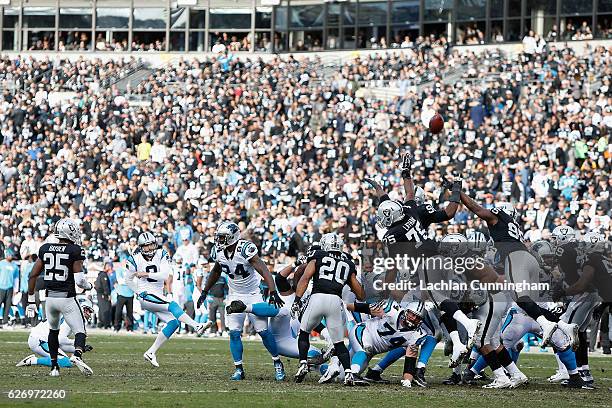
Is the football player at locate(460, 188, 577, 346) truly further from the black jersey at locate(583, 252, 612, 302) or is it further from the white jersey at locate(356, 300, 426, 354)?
the white jersey at locate(356, 300, 426, 354)

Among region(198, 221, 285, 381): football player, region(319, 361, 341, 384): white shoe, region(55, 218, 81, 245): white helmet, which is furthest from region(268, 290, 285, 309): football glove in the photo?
region(55, 218, 81, 245): white helmet

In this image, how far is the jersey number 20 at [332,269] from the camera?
492 inches

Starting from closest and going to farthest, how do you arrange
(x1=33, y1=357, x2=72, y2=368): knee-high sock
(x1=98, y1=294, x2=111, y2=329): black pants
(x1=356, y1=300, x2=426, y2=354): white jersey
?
(x1=356, y1=300, x2=426, y2=354): white jersey, (x1=33, y1=357, x2=72, y2=368): knee-high sock, (x1=98, y1=294, x2=111, y2=329): black pants

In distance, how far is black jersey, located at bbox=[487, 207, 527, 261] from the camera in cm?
1306

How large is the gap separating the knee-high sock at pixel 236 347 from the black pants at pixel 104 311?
10.1 metres

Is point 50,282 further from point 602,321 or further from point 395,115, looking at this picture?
point 395,115

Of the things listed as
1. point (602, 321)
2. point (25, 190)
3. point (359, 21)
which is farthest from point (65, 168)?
point (602, 321)

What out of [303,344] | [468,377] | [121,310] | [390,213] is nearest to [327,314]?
[303,344]

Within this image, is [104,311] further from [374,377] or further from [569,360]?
[569,360]

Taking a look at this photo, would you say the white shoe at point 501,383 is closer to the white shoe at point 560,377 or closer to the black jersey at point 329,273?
the white shoe at point 560,377

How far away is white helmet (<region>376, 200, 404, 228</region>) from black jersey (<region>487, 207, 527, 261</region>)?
1062 millimetres

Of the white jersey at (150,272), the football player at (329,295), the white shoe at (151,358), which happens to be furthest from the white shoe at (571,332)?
the white jersey at (150,272)

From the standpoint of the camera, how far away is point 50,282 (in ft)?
42.7

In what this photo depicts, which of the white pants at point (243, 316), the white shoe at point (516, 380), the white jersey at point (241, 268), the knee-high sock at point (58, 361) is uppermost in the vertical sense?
the white jersey at point (241, 268)
